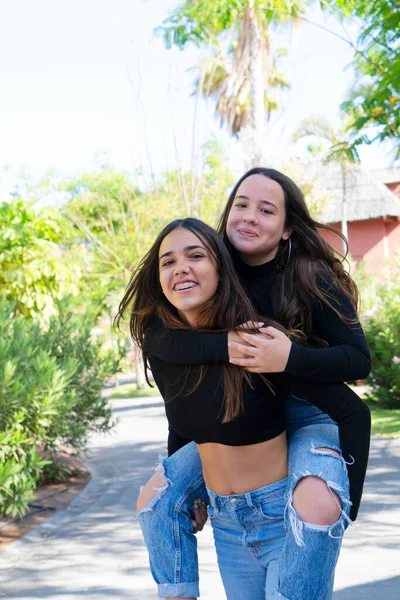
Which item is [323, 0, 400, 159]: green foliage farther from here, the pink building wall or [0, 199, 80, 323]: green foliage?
the pink building wall

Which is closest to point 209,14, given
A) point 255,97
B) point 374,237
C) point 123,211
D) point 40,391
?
point 255,97

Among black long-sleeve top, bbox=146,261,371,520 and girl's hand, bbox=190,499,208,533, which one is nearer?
black long-sleeve top, bbox=146,261,371,520

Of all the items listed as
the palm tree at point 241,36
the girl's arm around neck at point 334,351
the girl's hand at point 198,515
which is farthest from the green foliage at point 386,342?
the girl's arm around neck at point 334,351

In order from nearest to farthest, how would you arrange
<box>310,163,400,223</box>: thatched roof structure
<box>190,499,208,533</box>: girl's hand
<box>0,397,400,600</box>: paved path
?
<box>190,499,208,533</box>: girl's hand, <box>0,397,400,600</box>: paved path, <box>310,163,400,223</box>: thatched roof structure

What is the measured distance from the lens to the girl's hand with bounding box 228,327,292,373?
95.8 inches

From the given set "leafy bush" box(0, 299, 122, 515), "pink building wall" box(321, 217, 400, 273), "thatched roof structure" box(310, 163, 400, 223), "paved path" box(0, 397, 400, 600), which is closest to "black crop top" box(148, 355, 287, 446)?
"paved path" box(0, 397, 400, 600)

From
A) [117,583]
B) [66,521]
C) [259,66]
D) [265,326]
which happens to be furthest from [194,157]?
[265,326]

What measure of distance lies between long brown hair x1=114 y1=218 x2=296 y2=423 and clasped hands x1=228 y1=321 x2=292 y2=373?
2.4 inches

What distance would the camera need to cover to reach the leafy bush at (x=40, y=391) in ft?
20.9

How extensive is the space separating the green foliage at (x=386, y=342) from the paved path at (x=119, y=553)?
16.6 ft

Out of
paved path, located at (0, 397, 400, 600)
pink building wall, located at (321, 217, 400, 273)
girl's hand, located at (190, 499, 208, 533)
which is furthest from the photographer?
pink building wall, located at (321, 217, 400, 273)

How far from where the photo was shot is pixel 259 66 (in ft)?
57.7

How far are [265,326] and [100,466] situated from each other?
26.9 ft

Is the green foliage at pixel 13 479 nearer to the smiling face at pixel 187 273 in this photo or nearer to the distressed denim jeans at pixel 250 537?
the distressed denim jeans at pixel 250 537
